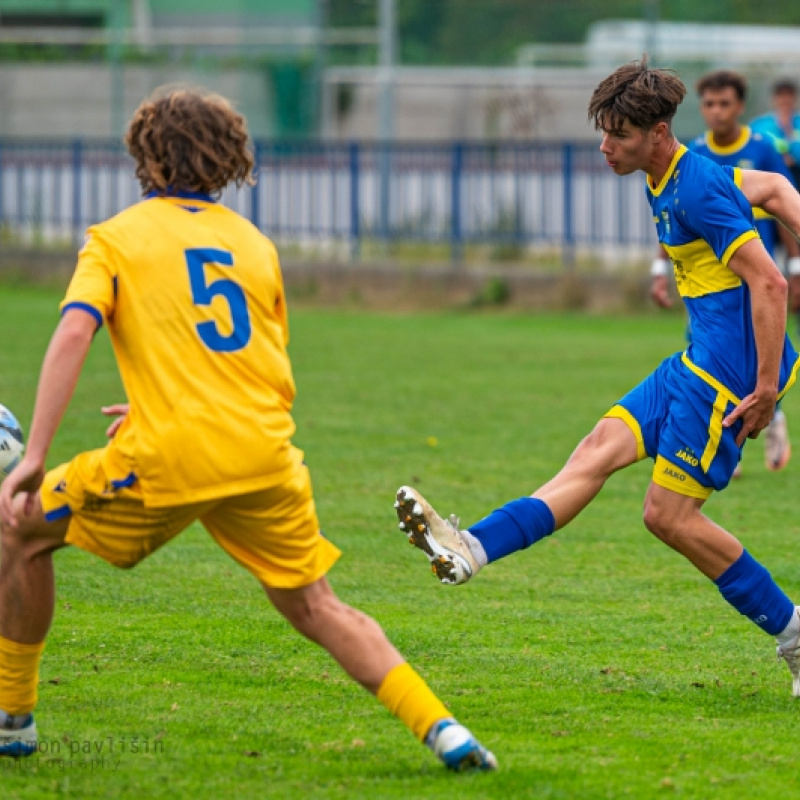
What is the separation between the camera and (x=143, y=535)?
13.5ft

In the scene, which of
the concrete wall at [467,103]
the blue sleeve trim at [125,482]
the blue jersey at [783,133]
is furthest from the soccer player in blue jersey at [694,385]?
the concrete wall at [467,103]

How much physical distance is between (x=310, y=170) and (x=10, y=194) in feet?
14.8

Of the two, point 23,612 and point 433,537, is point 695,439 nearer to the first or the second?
point 433,537

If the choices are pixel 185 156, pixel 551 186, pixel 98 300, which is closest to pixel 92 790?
pixel 98 300

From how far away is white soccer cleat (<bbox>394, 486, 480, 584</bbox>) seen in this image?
501 cm

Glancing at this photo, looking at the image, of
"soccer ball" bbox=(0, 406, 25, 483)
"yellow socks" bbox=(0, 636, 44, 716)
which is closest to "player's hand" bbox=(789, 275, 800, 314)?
"soccer ball" bbox=(0, 406, 25, 483)

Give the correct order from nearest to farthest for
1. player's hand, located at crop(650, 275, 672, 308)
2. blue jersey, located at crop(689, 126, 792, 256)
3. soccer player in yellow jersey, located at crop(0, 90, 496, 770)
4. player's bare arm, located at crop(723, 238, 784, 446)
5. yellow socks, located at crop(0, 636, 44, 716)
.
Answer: soccer player in yellow jersey, located at crop(0, 90, 496, 770) → yellow socks, located at crop(0, 636, 44, 716) → player's bare arm, located at crop(723, 238, 784, 446) → player's hand, located at crop(650, 275, 672, 308) → blue jersey, located at crop(689, 126, 792, 256)

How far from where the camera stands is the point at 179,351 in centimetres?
399

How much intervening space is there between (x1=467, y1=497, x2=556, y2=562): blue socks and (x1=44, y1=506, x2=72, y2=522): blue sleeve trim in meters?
1.54

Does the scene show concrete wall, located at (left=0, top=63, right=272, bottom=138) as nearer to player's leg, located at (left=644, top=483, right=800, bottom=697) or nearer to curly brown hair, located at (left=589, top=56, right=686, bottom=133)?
curly brown hair, located at (left=589, top=56, right=686, bottom=133)

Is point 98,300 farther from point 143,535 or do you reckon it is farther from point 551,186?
point 551,186

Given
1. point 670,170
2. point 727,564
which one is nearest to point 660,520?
point 727,564

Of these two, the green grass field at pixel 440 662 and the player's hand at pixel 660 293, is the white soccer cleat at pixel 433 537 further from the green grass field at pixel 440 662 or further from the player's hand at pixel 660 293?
the player's hand at pixel 660 293

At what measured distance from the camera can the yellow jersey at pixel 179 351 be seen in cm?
397
